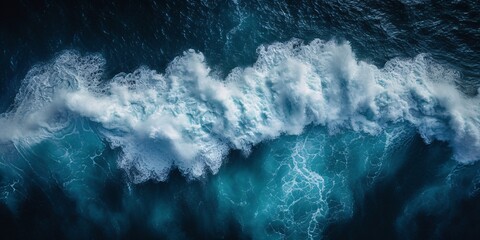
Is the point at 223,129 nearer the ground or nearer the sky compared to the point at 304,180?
nearer the sky

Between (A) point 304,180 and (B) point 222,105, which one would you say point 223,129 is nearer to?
(B) point 222,105

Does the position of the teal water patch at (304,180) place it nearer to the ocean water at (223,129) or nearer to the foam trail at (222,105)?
the ocean water at (223,129)

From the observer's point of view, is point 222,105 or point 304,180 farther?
point 222,105

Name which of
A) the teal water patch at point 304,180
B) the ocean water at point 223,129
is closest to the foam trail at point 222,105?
the ocean water at point 223,129

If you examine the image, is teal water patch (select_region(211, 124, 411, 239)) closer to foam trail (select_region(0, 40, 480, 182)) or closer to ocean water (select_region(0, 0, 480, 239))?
ocean water (select_region(0, 0, 480, 239))

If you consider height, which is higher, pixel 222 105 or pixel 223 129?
pixel 222 105

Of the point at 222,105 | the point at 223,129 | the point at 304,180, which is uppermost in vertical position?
the point at 222,105

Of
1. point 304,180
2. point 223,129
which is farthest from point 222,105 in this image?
point 304,180
